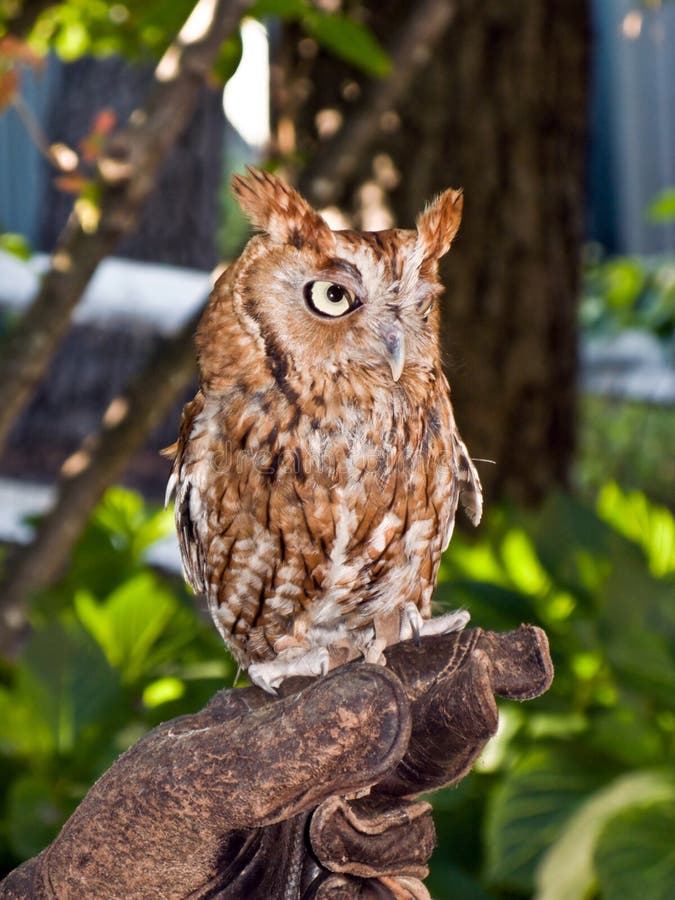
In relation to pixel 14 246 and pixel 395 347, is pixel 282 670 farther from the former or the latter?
pixel 14 246

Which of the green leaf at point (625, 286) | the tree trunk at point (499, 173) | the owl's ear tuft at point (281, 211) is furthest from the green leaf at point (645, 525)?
the green leaf at point (625, 286)

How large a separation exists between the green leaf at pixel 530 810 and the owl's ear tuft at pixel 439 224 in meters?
1.63

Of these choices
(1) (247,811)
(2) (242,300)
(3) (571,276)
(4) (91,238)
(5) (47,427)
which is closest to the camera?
(1) (247,811)

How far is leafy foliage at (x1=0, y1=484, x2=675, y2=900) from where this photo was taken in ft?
7.52

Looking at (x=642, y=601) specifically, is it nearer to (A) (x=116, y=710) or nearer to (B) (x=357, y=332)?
(A) (x=116, y=710)

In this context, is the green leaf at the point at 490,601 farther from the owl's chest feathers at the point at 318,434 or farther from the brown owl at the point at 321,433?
the owl's chest feathers at the point at 318,434

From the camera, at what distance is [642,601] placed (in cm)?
283

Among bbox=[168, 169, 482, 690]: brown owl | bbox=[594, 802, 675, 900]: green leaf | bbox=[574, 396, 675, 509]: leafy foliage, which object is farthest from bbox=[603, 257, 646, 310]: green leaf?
bbox=[168, 169, 482, 690]: brown owl

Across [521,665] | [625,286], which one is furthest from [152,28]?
[625,286]

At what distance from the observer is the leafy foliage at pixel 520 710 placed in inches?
90.2

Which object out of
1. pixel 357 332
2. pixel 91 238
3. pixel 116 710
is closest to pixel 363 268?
pixel 357 332

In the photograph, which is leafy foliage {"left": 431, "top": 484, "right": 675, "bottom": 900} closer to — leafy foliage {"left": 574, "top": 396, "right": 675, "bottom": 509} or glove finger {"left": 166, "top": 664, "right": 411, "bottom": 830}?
glove finger {"left": 166, "top": 664, "right": 411, "bottom": 830}

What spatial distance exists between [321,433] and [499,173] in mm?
2675

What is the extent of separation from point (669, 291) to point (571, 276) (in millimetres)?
1913
